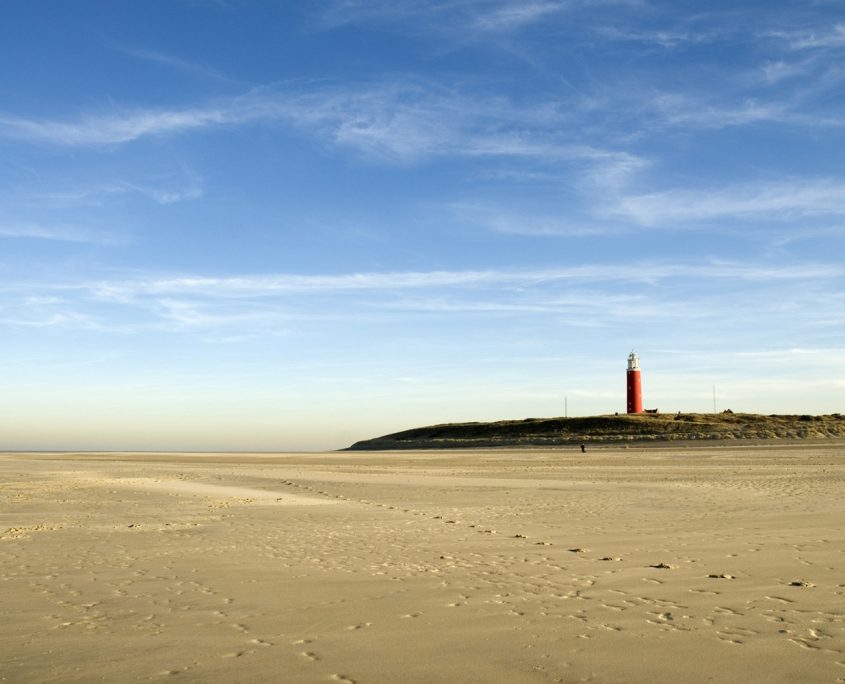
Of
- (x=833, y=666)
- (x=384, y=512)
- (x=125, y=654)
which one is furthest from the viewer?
(x=384, y=512)

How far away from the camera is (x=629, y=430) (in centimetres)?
7388

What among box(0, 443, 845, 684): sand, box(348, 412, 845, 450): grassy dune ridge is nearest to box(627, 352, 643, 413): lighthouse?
box(348, 412, 845, 450): grassy dune ridge

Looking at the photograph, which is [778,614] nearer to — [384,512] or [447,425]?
[384,512]

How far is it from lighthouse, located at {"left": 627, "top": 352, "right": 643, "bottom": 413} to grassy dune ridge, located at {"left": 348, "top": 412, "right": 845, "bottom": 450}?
7039 millimetres

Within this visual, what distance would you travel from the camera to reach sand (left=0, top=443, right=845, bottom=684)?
6488 millimetres

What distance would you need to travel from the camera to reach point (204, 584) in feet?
32.4

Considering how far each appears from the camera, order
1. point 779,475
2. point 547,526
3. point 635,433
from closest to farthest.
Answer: point 547,526, point 779,475, point 635,433

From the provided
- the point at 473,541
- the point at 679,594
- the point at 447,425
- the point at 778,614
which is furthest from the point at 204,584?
the point at 447,425

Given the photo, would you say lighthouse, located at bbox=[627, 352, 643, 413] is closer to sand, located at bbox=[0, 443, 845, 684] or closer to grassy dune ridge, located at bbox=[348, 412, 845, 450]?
grassy dune ridge, located at bbox=[348, 412, 845, 450]

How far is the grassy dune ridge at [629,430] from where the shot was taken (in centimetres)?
6588

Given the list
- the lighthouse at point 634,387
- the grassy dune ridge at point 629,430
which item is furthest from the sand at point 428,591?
the lighthouse at point 634,387

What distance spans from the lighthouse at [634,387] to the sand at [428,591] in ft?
238

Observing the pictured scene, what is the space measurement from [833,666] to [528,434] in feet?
249

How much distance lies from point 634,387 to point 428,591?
281ft
